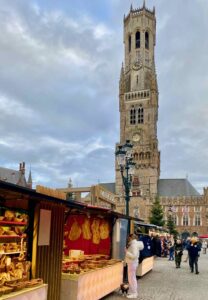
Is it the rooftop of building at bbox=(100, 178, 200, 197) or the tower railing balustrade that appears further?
the tower railing balustrade

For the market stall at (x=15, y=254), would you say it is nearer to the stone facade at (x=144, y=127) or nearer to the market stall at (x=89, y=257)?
the market stall at (x=89, y=257)

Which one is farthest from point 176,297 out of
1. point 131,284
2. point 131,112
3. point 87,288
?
point 131,112

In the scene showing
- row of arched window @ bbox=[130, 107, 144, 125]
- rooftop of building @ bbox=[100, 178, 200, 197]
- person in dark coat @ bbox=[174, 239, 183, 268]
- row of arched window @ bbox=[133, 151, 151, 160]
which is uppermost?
row of arched window @ bbox=[130, 107, 144, 125]

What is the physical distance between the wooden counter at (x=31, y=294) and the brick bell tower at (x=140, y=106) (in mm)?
70406

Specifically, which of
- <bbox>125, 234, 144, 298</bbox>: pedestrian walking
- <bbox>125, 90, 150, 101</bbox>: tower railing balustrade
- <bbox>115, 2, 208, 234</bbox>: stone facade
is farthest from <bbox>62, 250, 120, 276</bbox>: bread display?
<bbox>125, 90, 150, 101</bbox>: tower railing balustrade

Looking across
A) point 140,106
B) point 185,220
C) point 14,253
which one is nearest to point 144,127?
point 140,106

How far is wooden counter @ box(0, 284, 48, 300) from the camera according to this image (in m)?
5.91

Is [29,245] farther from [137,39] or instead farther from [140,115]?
[137,39]

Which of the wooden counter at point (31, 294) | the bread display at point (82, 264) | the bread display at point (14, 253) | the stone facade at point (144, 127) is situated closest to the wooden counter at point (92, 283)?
the bread display at point (82, 264)

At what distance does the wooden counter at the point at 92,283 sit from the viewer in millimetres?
8172

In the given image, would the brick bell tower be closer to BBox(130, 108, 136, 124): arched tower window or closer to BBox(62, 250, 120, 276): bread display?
BBox(130, 108, 136, 124): arched tower window

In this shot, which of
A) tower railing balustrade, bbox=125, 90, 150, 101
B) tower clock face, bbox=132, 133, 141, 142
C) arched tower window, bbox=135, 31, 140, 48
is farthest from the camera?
arched tower window, bbox=135, 31, 140, 48

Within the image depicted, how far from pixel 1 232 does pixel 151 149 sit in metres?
74.4

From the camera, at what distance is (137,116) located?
279ft
